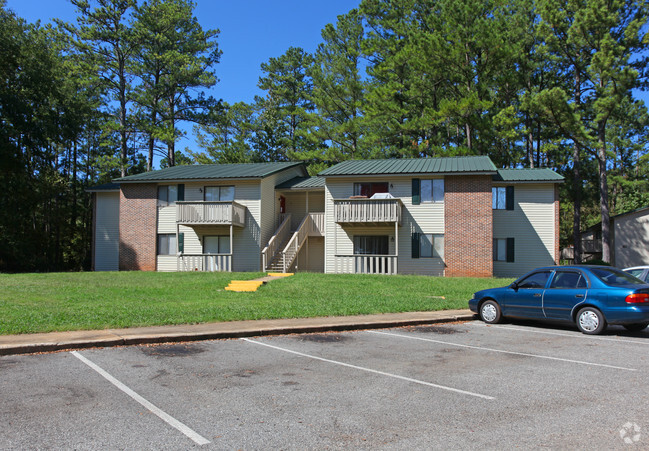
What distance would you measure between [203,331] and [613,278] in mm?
8531

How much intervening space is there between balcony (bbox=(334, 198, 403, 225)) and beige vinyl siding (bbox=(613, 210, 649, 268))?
1883 centimetres

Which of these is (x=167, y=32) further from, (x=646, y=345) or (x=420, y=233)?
(x=646, y=345)

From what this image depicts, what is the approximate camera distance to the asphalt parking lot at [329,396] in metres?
4.53

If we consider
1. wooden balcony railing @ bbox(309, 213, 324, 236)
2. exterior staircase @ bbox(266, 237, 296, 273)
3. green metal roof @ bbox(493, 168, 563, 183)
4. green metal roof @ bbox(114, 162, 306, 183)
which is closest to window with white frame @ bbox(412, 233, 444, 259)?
green metal roof @ bbox(493, 168, 563, 183)

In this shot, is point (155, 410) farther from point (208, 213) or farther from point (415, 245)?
point (208, 213)

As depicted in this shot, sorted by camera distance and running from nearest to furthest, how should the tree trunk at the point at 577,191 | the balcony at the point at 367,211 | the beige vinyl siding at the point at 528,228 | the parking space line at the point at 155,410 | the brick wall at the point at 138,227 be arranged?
the parking space line at the point at 155,410, the balcony at the point at 367,211, the beige vinyl siding at the point at 528,228, the brick wall at the point at 138,227, the tree trunk at the point at 577,191

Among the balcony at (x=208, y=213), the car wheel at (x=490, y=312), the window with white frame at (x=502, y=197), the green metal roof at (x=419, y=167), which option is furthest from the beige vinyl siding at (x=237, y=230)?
the car wheel at (x=490, y=312)

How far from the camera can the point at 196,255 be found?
28047mm

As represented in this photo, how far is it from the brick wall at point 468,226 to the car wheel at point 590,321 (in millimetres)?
15015

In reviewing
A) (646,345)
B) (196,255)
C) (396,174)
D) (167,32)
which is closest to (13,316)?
(646,345)

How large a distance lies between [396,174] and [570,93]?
21218mm

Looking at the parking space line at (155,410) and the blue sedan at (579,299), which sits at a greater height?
the blue sedan at (579,299)

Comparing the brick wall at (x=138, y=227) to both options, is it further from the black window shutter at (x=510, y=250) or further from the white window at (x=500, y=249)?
the black window shutter at (x=510, y=250)

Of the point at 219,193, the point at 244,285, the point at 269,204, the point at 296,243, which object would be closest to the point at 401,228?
the point at 296,243
